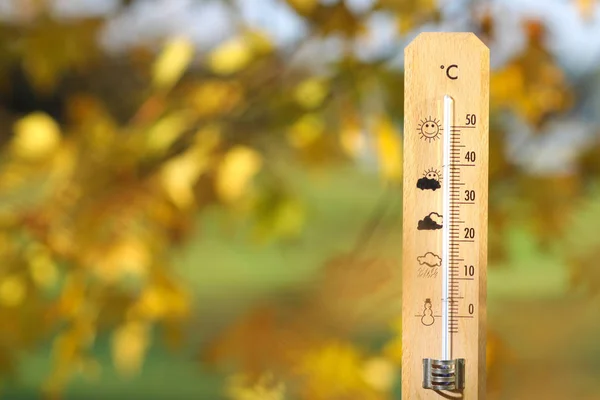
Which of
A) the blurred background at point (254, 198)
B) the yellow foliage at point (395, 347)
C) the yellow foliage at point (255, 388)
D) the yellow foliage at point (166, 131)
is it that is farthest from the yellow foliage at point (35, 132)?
the yellow foliage at point (395, 347)

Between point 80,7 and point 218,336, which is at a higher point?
point 80,7

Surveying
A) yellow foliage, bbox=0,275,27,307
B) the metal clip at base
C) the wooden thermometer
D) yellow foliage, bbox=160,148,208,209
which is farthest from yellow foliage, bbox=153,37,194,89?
the metal clip at base

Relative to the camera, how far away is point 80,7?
1.41 m

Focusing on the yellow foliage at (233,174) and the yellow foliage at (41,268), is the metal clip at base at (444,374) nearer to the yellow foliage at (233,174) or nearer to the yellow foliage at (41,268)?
the yellow foliage at (233,174)

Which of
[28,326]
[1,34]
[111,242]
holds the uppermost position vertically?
[1,34]

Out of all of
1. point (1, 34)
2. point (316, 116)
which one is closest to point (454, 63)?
point (316, 116)

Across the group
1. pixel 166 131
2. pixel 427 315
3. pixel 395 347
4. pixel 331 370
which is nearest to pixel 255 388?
pixel 331 370

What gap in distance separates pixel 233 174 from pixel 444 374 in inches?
29.4

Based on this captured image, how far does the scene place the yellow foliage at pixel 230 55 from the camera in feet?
4.64

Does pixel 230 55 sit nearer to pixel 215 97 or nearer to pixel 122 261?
pixel 215 97

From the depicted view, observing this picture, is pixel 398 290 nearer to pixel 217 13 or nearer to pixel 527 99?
pixel 527 99

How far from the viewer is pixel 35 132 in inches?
56.2

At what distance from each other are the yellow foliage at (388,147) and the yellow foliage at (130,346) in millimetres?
505

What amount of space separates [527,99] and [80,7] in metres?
0.80
